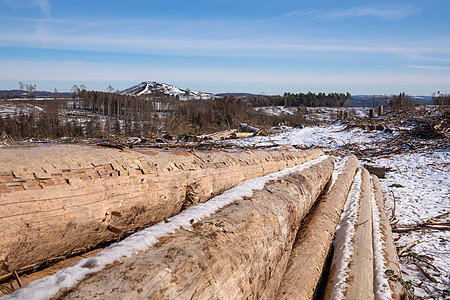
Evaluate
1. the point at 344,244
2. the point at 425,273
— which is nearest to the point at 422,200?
the point at 425,273

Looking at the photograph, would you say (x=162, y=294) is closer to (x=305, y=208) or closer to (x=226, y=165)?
(x=226, y=165)

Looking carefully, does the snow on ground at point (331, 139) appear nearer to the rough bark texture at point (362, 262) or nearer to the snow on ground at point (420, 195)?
the snow on ground at point (420, 195)

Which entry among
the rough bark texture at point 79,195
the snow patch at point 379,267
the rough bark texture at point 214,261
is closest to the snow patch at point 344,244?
the snow patch at point 379,267

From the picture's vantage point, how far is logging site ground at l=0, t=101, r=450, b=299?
310cm

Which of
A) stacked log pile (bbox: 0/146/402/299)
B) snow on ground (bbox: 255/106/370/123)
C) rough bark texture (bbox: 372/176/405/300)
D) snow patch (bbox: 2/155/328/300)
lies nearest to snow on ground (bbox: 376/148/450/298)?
rough bark texture (bbox: 372/176/405/300)

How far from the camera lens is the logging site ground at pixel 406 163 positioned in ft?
10.2

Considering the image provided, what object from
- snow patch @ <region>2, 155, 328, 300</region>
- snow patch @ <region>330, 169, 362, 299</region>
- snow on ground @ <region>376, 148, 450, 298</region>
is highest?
snow patch @ <region>2, 155, 328, 300</region>

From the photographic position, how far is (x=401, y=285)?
2373 mm

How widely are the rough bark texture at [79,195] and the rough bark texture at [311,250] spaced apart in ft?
3.45

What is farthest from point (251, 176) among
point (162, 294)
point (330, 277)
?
point (162, 294)

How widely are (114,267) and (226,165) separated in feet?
6.44

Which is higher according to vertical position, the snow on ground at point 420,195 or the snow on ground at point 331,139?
the snow on ground at point 331,139

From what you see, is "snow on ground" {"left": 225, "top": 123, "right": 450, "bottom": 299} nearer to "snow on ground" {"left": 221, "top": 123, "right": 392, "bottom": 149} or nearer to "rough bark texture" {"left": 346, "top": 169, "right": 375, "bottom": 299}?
"snow on ground" {"left": 221, "top": 123, "right": 392, "bottom": 149}

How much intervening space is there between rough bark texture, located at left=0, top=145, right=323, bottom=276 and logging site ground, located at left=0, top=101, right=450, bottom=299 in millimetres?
316
